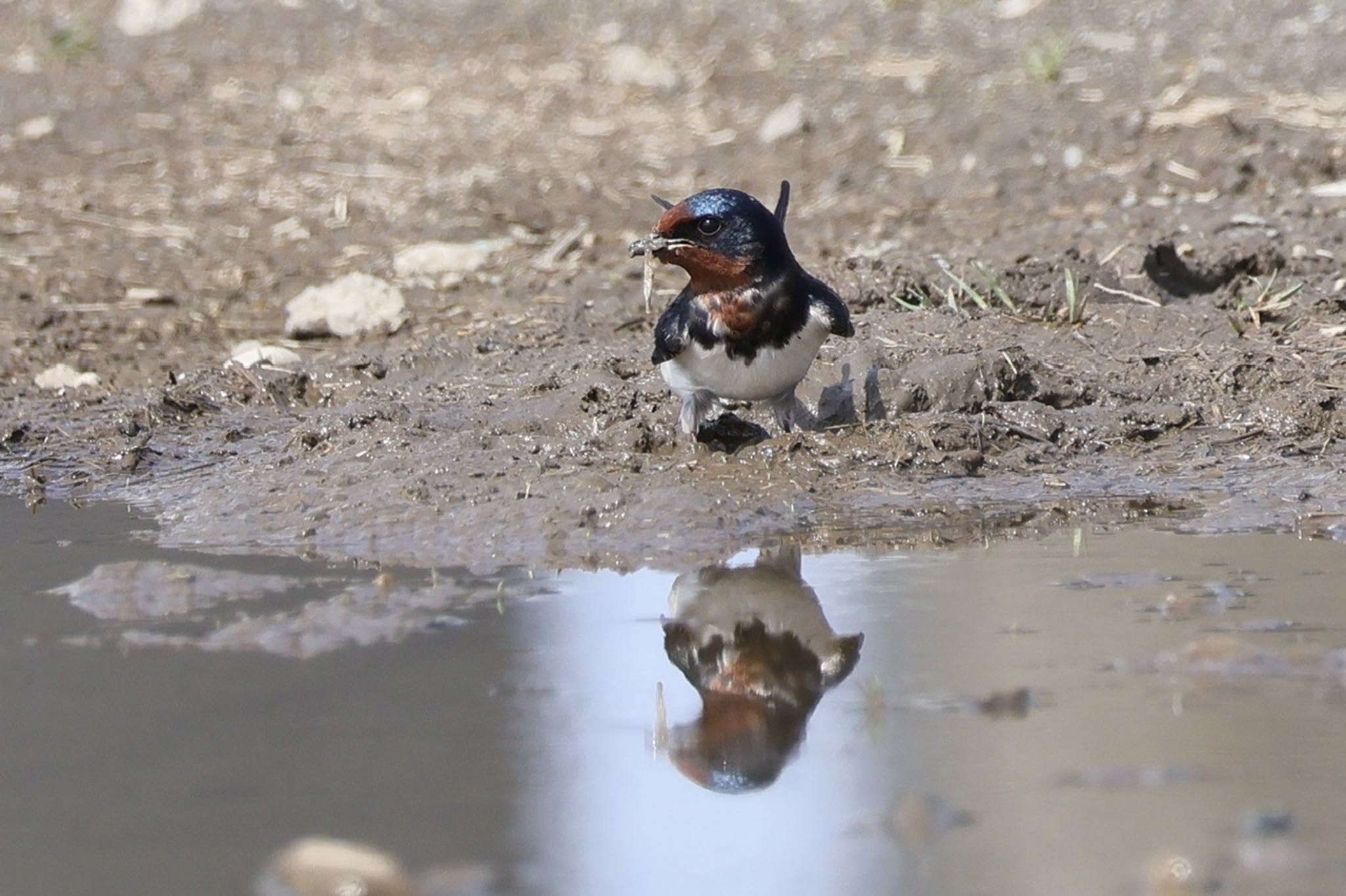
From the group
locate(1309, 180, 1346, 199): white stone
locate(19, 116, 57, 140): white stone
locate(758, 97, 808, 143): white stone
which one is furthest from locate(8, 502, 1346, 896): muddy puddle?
locate(19, 116, 57, 140): white stone

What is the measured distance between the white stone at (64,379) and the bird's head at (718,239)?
319 cm

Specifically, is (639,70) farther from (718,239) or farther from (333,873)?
(333,873)

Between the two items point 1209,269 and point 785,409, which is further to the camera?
point 1209,269

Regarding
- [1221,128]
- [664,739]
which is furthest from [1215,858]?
[1221,128]

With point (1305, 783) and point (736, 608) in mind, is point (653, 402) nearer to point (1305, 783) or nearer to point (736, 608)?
point (736, 608)

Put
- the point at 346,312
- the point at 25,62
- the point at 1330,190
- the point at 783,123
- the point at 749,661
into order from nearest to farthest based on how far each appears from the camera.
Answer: the point at 749,661
the point at 346,312
the point at 1330,190
the point at 783,123
the point at 25,62

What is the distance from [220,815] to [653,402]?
121 inches

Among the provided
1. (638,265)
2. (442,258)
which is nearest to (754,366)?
(638,265)

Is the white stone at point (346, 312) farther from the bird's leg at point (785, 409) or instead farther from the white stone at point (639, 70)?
the white stone at point (639, 70)

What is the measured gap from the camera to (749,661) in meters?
3.77

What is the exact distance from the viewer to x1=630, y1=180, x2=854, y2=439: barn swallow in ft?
16.0

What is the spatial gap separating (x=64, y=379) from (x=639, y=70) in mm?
4986

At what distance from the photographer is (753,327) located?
4.90 m

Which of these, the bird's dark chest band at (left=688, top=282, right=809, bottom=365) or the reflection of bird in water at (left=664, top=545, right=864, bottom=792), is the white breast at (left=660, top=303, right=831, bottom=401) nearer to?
the bird's dark chest band at (left=688, top=282, right=809, bottom=365)
